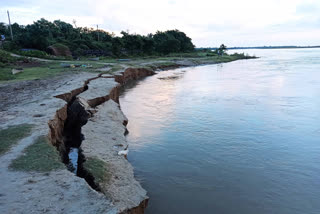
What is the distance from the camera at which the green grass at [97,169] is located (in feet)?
13.5

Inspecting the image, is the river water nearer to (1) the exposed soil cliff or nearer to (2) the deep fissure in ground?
(1) the exposed soil cliff

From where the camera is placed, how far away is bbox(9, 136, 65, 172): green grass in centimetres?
410

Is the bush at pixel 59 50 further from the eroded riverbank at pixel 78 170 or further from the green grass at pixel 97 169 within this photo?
the green grass at pixel 97 169

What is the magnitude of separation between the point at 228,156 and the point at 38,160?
4342mm

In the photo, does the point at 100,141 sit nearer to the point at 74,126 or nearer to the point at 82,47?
the point at 74,126

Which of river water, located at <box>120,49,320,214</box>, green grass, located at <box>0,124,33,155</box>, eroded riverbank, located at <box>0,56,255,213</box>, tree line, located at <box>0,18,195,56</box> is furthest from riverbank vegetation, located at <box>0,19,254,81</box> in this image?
green grass, located at <box>0,124,33,155</box>

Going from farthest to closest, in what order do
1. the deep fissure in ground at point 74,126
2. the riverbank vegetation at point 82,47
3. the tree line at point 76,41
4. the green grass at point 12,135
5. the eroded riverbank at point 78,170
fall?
the tree line at point 76,41 → the riverbank vegetation at point 82,47 → the deep fissure in ground at point 74,126 → the green grass at point 12,135 → the eroded riverbank at point 78,170

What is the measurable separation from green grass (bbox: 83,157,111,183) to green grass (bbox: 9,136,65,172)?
409 mm

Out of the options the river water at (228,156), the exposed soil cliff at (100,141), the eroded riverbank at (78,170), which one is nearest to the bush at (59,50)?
the river water at (228,156)

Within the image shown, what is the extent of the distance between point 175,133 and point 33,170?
5.18 m

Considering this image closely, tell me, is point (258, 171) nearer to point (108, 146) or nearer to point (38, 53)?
point (108, 146)

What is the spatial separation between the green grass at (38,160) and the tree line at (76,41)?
3422 centimetres

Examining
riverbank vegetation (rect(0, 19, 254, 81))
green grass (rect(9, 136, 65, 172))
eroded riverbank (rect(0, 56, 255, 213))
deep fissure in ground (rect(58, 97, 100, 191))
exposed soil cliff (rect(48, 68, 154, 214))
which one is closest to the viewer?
eroded riverbank (rect(0, 56, 255, 213))

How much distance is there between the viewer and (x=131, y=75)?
23.7 metres
